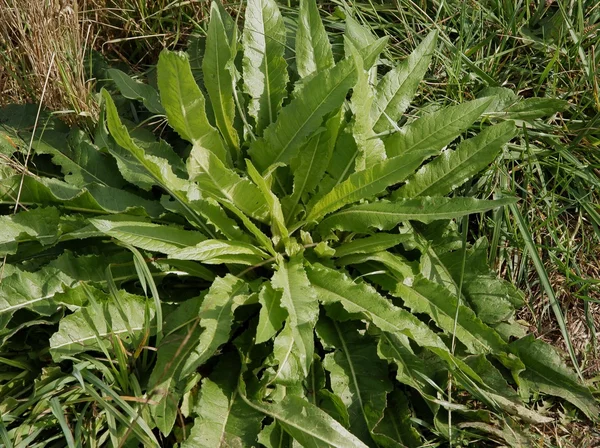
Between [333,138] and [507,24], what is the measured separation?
1.07 metres

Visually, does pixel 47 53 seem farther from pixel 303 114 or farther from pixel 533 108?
pixel 533 108

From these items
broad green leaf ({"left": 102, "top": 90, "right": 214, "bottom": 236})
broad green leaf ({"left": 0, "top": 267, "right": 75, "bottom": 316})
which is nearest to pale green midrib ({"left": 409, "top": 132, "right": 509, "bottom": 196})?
broad green leaf ({"left": 102, "top": 90, "right": 214, "bottom": 236})

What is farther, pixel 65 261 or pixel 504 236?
pixel 504 236

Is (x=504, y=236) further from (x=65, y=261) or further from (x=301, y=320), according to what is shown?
(x=65, y=261)

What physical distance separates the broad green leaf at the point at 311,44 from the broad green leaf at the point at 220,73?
0.25m

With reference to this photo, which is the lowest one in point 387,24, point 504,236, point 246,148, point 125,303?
point 125,303

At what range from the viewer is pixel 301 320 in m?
1.84

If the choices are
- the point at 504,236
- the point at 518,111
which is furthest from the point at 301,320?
the point at 518,111

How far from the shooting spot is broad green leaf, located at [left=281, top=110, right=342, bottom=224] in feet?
7.24

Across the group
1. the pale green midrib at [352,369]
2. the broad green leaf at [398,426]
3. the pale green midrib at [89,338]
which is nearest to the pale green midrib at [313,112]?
the pale green midrib at [352,369]

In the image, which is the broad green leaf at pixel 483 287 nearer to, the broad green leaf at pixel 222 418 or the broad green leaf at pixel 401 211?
the broad green leaf at pixel 401 211

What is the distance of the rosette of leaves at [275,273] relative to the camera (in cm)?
190

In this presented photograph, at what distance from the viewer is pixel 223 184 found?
1.97 m

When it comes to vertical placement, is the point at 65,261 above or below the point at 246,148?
below
